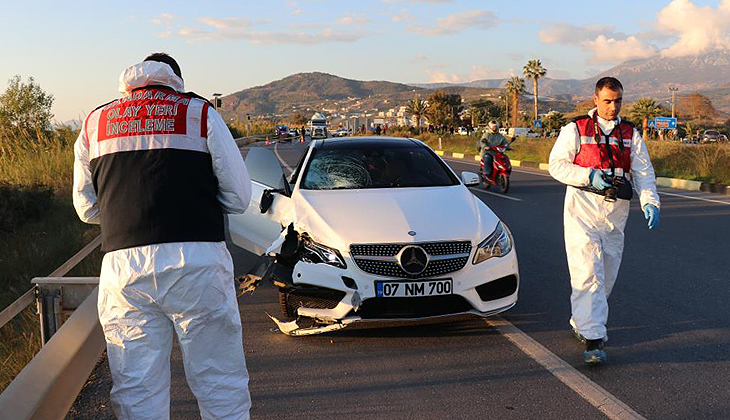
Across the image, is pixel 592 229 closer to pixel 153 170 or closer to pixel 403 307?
pixel 403 307

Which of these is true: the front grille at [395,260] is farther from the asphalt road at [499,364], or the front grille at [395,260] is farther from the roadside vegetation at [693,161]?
the roadside vegetation at [693,161]

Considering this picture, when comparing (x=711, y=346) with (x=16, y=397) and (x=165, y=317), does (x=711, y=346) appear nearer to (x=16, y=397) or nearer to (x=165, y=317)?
(x=165, y=317)

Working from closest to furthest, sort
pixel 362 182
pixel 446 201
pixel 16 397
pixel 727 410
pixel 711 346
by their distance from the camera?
pixel 16 397
pixel 727 410
pixel 711 346
pixel 446 201
pixel 362 182

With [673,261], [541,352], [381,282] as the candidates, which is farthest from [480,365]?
[673,261]

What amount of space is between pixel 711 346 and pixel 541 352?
1184 millimetres

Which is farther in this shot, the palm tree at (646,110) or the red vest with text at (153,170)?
the palm tree at (646,110)

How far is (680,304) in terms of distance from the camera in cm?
589

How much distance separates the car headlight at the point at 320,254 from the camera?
483 cm

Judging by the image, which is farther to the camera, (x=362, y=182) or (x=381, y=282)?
(x=362, y=182)

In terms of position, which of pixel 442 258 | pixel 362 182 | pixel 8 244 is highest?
pixel 362 182

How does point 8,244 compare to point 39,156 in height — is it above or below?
below

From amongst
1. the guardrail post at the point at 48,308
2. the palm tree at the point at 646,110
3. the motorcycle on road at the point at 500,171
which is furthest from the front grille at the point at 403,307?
the palm tree at the point at 646,110

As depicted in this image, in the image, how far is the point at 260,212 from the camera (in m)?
6.30

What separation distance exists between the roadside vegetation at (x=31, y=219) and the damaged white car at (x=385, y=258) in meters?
1.94
